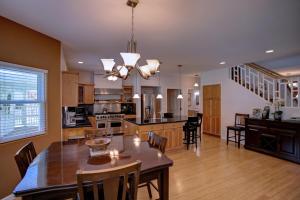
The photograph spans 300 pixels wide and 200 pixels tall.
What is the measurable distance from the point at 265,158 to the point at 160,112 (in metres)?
4.72

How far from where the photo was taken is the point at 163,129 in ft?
15.4

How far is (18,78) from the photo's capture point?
2.72 m

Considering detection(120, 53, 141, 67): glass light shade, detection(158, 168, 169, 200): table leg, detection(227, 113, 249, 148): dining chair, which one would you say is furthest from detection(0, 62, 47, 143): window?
detection(227, 113, 249, 148): dining chair

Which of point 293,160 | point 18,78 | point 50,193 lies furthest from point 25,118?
point 293,160

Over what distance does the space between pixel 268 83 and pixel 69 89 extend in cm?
551

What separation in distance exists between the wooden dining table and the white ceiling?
6.00 feet

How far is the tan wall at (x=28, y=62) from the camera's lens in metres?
2.50

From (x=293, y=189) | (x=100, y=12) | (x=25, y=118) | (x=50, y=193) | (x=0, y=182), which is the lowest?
(x=293, y=189)

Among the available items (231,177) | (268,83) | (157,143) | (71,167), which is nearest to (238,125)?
(268,83)

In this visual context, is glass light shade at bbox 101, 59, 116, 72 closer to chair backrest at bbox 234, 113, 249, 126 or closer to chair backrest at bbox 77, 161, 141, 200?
chair backrest at bbox 77, 161, 141, 200

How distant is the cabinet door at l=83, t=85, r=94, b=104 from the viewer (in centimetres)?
679

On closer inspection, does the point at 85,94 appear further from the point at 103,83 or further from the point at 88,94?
the point at 103,83

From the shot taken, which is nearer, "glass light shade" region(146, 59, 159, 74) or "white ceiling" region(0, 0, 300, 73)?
"white ceiling" region(0, 0, 300, 73)

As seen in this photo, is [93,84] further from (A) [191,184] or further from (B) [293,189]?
(B) [293,189]
